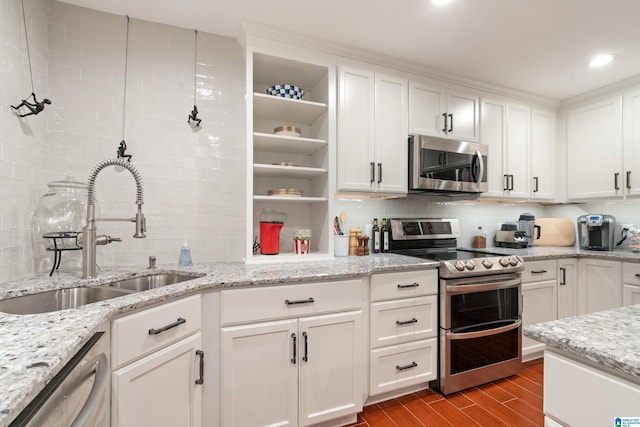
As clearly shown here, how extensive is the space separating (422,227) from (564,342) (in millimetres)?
2044

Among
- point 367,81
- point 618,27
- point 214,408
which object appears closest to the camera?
point 214,408

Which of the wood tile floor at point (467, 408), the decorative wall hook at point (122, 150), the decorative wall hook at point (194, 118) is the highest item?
the decorative wall hook at point (194, 118)

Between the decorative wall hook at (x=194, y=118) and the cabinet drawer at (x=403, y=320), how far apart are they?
1712 millimetres

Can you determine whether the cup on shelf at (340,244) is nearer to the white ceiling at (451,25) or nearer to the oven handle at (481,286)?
the oven handle at (481,286)

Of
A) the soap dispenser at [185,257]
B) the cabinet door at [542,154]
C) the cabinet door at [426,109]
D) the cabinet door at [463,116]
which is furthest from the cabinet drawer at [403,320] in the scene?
the cabinet door at [542,154]

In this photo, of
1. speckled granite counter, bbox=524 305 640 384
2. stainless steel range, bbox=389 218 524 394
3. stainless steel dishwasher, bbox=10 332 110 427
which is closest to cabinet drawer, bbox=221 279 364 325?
stainless steel dishwasher, bbox=10 332 110 427

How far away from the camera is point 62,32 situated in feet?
5.97

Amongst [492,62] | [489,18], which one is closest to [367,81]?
[489,18]

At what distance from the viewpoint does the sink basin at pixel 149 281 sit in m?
1.64

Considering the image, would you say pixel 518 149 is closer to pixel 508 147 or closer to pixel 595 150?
pixel 508 147

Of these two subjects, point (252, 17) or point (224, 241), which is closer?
point (252, 17)

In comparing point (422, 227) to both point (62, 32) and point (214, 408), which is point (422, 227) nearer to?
point (214, 408)

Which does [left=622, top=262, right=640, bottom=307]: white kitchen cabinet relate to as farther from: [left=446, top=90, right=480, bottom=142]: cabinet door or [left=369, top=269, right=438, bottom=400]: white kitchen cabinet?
[left=369, top=269, right=438, bottom=400]: white kitchen cabinet

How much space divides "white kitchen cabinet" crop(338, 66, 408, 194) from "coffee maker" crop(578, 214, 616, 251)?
1930mm
